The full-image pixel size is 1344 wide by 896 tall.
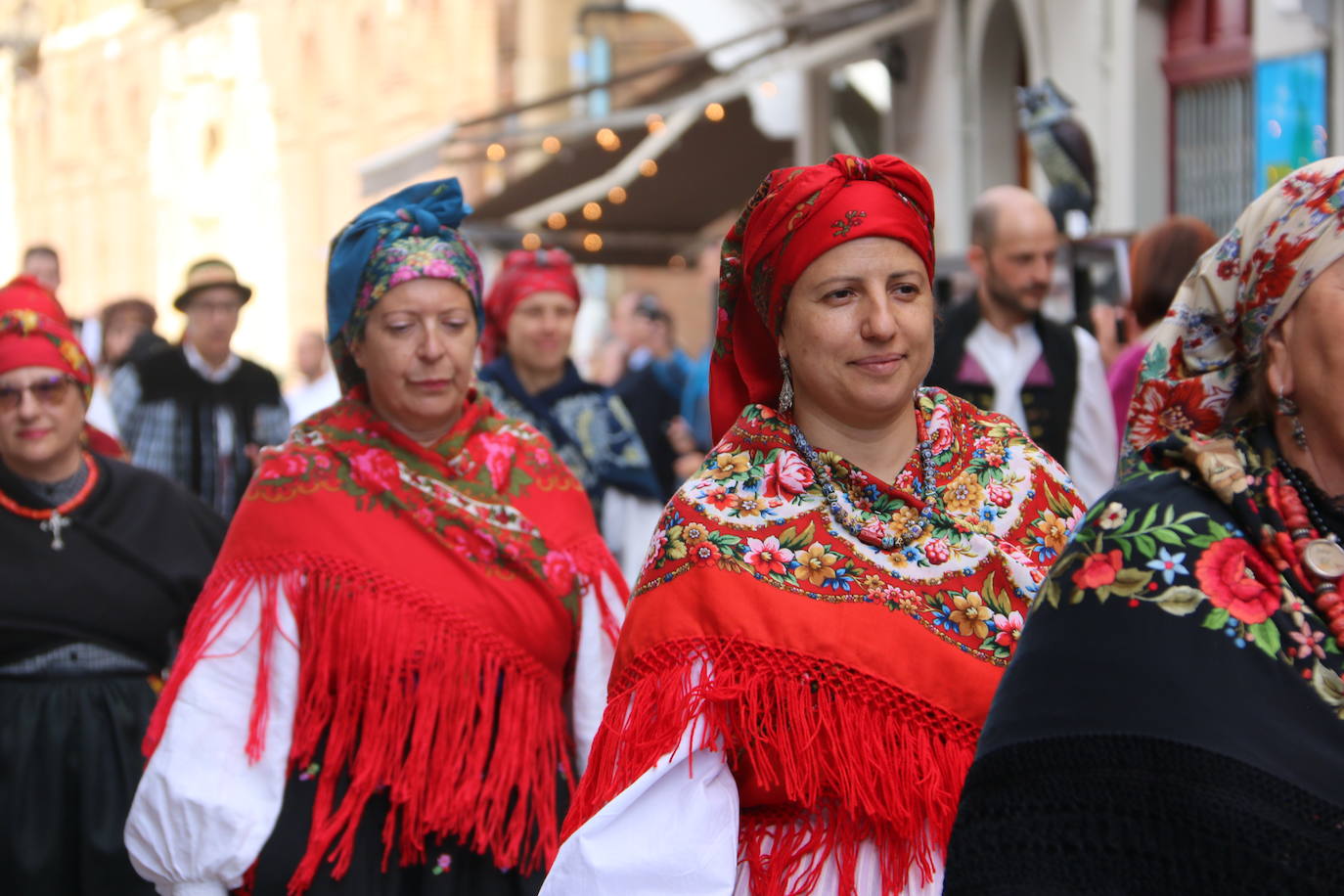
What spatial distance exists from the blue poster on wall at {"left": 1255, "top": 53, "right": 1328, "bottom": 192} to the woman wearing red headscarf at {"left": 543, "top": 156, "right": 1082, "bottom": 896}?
6.27m

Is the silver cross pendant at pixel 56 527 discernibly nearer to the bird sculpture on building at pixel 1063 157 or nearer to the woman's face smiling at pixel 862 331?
the woman's face smiling at pixel 862 331

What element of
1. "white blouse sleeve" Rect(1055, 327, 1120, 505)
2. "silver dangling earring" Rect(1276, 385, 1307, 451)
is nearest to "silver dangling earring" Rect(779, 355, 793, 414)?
"silver dangling earring" Rect(1276, 385, 1307, 451)

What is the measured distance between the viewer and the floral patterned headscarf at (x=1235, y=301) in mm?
2188

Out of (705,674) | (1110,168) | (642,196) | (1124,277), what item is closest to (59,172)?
(642,196)

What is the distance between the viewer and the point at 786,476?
2865 mm

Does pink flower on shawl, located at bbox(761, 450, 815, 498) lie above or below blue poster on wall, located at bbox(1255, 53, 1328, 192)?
below

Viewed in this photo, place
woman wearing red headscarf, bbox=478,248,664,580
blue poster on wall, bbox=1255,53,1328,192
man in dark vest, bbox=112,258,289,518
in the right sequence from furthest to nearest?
blue poster on wall, bbox=1255,53,1328,192, man in dark vest, bbox=112,258,289,518, woman wearing red headscarf, bbox=478,248,664,580

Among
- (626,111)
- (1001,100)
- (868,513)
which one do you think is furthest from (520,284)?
(626,111)

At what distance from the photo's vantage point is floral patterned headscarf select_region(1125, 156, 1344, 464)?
2.19m

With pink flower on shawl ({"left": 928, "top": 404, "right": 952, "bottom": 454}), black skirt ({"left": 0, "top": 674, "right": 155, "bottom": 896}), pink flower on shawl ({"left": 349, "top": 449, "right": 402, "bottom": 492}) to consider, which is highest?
pink flower on shawl ({"left": 928, "top": 404, "right": 952, "bottom": 454})

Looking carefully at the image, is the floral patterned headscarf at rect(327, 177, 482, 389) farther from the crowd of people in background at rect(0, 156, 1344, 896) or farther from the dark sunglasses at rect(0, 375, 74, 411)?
the dark sunglasses at rect(0, 375, 74, 411)

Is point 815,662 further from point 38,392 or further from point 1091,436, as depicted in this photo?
point 1091,436

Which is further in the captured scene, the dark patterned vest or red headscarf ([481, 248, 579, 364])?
red headscarf ([481, 248, 579, 364])

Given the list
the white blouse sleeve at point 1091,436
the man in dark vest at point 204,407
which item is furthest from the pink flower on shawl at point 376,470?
the man in dark vest at point 204,407
